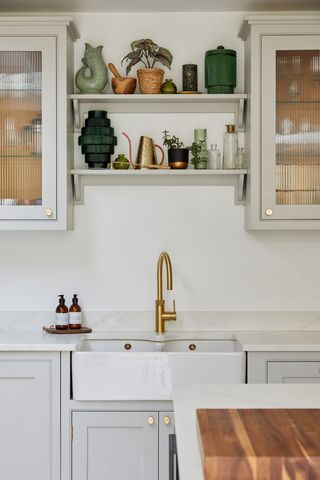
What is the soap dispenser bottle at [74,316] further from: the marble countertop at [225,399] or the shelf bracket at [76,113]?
the marble countertop at [225,399]

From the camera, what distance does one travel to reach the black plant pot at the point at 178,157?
3.15 metres

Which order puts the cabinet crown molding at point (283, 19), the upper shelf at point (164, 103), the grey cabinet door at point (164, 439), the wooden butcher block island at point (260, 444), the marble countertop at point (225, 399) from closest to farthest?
1. the wooden butcher block island at point (260, 444)
2. the marble countertop at point (225, 399)
3. the grey cabinet door at point (164, 439)
4. the cabinet crown molding at point (283, 19)
5. the upper shelf at point (164, 103)

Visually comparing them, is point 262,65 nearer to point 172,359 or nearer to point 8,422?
point 172,359

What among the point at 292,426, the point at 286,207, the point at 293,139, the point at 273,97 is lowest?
the point at 292,426

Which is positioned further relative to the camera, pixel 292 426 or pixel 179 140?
pixel 179 140

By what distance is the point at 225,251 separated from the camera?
3303mm

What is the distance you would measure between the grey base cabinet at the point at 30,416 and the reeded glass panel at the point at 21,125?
74cm

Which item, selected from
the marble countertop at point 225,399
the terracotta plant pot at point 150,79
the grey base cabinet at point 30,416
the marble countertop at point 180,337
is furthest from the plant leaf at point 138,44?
the marble countertop at point 225,399

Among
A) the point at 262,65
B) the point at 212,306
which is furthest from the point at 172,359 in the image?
the point at 262,65

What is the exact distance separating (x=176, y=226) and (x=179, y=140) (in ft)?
1.39

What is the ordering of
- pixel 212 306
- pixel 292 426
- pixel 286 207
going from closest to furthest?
1. pixel 292 426
2. pixel 286 207
3. pixel 212 306

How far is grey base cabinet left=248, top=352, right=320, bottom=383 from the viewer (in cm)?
278

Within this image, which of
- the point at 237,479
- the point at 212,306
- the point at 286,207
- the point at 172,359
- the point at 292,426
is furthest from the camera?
the point at 212,306

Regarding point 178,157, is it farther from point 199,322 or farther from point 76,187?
point 199,322
